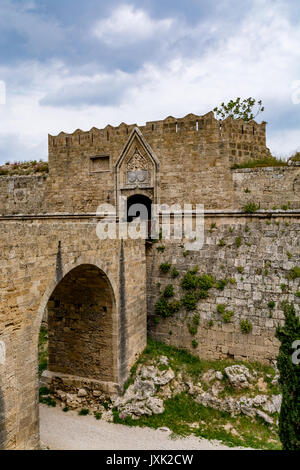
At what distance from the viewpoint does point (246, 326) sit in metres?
10.5

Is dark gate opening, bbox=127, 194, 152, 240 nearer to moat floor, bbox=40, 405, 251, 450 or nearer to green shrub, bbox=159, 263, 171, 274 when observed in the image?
green shrub, bbox=159, 263, 171, 274

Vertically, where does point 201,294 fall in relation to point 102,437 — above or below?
above

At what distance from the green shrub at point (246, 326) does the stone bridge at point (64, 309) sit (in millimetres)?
3020

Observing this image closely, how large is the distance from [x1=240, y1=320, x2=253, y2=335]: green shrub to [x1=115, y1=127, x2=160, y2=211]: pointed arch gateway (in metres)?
5.48

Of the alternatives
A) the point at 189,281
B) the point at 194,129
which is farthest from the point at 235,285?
the point at 194,129

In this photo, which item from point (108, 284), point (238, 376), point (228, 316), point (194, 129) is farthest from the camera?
point (194, 129)

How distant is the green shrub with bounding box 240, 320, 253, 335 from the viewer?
34.4 feet

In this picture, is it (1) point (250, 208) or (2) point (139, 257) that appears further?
(1) point (250, 208)

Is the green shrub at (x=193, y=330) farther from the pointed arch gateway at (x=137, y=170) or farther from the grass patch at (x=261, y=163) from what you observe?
the grass patch at (x=261, y=163)

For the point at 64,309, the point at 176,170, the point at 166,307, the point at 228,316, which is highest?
the point at 176,170

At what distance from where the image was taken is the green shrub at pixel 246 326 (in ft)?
34.4

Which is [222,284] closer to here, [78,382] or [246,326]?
[246,326]

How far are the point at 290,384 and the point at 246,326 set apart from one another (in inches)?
157

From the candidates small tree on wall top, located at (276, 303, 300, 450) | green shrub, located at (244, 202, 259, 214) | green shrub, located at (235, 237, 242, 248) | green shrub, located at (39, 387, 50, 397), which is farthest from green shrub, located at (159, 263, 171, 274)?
small tree on wall top, located at (276, 303, 300, 450)
